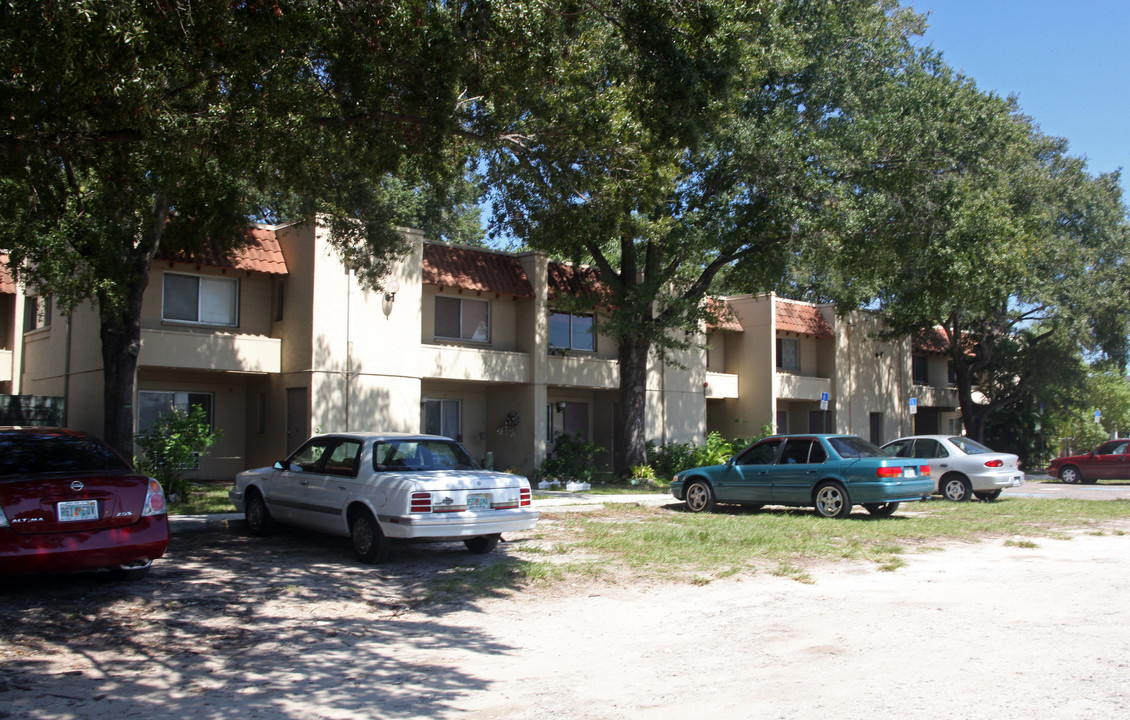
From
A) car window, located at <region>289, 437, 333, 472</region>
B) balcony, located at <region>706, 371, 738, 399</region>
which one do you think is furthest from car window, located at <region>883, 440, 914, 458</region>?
car window, located at <region>289, 437, 333, 472</region>

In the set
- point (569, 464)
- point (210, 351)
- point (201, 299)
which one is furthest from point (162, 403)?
point (569, 464)

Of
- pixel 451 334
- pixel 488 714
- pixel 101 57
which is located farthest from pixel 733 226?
pixel 488 714

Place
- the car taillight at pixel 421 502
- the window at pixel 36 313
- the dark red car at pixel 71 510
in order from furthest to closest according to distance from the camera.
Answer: the window at pixel 36 313
the car taillight at pixel 421 502
the dark red car at pixel 71 510

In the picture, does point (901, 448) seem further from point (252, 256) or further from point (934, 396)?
point (934, 396)

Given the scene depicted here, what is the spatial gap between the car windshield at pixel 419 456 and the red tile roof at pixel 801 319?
72.9 feet

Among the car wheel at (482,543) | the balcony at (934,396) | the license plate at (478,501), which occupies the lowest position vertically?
the car wheel at (482,543)

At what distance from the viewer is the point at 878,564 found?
37.4 feet

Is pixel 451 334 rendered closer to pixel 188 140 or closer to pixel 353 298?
pixel 353 298

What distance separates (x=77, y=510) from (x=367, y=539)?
332 cm

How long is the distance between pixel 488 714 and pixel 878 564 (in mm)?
7105

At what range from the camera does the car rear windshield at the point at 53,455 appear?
884cm

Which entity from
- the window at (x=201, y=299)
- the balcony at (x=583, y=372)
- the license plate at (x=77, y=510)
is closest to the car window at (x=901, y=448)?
the balcony at (x=583, y=372)

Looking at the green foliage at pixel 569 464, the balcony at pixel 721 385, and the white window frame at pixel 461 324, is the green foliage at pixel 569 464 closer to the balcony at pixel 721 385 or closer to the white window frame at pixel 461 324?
the white window frame at pixel 461 324

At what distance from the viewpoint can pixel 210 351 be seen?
1983 cm
